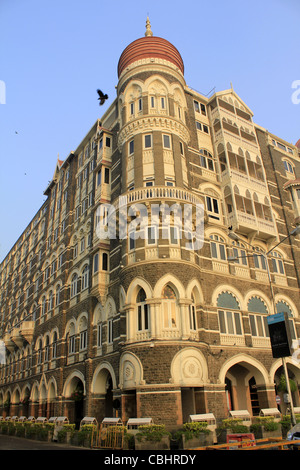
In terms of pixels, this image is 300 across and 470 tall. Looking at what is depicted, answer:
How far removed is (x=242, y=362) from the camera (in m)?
26.2

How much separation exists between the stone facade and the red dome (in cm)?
61

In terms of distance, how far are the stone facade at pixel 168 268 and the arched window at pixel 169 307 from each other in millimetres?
62

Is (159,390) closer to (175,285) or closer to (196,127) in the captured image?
(175,285)

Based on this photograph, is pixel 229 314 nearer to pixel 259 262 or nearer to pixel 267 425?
pixel 259 262

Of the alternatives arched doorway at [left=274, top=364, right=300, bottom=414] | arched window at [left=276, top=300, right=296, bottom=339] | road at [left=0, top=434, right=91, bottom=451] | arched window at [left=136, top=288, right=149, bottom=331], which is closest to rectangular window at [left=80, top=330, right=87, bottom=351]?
road at [left=0, top=434, right=91, bottom=451]

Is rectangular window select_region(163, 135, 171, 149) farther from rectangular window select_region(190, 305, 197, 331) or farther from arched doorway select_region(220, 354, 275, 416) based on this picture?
arched doorway select_region(220, 354, 275, 416)

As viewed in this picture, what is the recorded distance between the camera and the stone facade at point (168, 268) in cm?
2258

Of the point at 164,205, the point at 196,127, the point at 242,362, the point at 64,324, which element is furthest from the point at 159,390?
the point at 196,127

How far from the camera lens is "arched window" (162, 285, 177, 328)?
22500 mm

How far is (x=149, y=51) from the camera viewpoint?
99.8ft

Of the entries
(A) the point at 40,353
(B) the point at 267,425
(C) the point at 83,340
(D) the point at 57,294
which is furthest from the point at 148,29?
(A) the point at 40,353

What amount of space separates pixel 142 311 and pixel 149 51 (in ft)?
67.9
